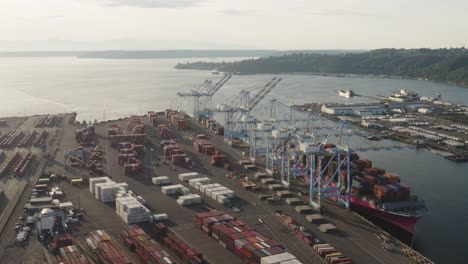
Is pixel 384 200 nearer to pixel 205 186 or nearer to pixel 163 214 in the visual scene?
pixel 205 186

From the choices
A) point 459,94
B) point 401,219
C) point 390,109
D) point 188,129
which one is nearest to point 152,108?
point 188,129

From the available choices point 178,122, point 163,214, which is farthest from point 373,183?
point 178,122

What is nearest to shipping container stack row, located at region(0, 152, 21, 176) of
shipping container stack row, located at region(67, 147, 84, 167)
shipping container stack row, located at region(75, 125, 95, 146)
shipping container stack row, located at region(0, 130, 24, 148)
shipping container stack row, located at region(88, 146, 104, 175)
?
shipping container stack row, located at region(67, 147, 84, 167)

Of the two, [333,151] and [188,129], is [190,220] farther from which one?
[188,129]

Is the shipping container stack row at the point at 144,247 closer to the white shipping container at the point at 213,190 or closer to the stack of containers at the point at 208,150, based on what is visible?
the white shipping container at the point at 213,190

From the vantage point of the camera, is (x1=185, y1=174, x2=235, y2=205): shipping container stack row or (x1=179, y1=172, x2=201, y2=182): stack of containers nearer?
(x1=185, y1=174, x2=235, y2=205): shipping container stack row

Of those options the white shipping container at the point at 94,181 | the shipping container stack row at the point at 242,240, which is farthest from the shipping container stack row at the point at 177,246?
the white shipping container at the point at 94,181

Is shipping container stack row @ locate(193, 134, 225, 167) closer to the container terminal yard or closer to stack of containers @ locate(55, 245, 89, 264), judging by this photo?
the container terminal yard
